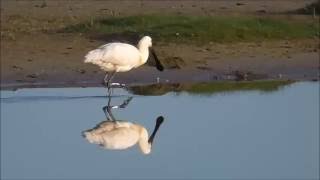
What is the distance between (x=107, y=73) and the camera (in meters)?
17.0

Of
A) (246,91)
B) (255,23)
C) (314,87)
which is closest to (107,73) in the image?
(246,91)

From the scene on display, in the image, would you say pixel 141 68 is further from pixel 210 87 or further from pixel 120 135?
pixel 120 135

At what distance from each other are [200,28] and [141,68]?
311 centimetres

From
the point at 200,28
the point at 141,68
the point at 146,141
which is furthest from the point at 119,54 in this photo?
the point at 200,28

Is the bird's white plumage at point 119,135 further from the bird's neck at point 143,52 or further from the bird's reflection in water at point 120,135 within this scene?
the bird's neck at point 143,52

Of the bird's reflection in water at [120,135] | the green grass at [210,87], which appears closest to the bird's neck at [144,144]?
the bird's reflection in water at [120,135]

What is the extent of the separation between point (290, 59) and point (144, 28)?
335 cm

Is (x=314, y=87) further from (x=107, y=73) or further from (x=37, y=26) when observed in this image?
(x=37, y=26)

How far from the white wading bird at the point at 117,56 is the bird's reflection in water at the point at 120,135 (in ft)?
5.88

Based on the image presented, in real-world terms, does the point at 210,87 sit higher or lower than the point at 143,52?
lower

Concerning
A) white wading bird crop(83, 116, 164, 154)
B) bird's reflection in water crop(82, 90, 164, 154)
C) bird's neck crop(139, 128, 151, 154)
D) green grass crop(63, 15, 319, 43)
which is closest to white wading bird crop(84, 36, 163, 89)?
bird's reflection in water crop(82, 90, 164, 154)

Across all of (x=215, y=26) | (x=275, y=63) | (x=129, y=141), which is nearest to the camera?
(x=129, y=141)

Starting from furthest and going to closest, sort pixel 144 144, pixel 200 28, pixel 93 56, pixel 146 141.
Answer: pixel 200 28 → pixel 93 56 → pixel 146 141 → pixel 144 144

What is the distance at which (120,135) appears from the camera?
42.6 ft
